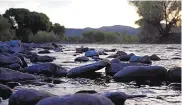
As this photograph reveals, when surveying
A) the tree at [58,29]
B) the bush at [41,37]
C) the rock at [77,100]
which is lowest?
the bush at [41,37]

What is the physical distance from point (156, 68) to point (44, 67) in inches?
114

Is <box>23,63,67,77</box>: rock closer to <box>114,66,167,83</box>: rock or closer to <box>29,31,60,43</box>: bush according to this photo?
<box>114,66,167,83</box>: rock

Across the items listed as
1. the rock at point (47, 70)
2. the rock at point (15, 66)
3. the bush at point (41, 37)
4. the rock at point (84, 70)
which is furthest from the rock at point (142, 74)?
the bush at point (41, 37)

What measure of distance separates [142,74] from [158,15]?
42074mm

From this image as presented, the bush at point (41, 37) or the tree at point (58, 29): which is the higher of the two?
the tree at point (58, 29)

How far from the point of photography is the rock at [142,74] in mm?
8406

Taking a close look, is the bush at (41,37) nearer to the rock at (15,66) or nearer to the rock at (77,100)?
the rock at (15,66)

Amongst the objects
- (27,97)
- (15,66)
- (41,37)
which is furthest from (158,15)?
(27,97)

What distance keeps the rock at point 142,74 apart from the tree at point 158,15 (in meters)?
40.5

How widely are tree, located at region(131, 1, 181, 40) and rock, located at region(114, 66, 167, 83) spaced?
40.5 m

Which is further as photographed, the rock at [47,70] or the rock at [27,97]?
the rock at [47,70]

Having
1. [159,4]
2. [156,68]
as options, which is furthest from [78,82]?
[159,4]

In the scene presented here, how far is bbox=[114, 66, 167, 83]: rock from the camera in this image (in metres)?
8.41

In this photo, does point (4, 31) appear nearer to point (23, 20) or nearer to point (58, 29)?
point (23, 20)
